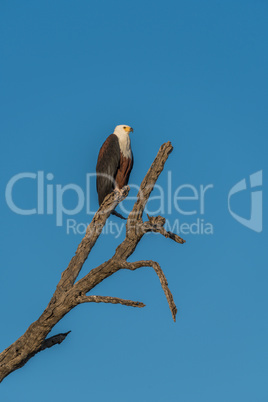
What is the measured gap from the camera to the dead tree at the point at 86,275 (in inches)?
205

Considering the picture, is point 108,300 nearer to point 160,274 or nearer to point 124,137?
point 160,274

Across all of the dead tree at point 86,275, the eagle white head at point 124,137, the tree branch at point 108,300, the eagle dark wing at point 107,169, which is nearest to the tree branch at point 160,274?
the dead tree at point 86,275

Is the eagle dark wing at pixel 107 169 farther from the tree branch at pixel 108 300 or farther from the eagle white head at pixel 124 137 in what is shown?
the tree branch at pixel 108 300

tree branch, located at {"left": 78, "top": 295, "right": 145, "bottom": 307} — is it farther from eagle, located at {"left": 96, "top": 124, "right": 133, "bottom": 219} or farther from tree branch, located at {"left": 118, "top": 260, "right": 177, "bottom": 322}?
eagle, located at {"left": 96, "top": 124, "right": 133, "bottom": 219}

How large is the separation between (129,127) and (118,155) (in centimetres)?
74

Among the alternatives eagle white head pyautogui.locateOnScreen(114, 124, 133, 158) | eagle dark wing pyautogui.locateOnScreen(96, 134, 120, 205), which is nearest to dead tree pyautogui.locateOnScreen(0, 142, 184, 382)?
eagle dark wing pyautogui.locateOnScreen(96, 134, 120, 205)

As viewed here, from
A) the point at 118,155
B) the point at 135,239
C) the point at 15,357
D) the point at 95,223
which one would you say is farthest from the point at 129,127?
the point at 15,357

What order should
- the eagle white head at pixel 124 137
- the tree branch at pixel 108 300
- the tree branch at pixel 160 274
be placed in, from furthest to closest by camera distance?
the eagle white head at pixel 124 137, the tree branch at pixel 108 300, the tree branch at pixel 160 274

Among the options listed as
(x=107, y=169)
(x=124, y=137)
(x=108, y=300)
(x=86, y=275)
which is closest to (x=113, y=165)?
(x=107, y=169)

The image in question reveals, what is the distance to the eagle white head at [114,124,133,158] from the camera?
8.62 m

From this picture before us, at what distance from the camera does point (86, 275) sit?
538 centimetres

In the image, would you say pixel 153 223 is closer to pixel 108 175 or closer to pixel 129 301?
pixel 129 301

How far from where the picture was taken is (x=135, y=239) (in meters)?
5.29

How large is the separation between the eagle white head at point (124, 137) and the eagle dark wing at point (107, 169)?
110 mm
